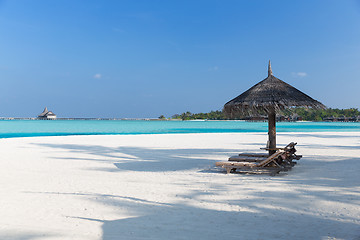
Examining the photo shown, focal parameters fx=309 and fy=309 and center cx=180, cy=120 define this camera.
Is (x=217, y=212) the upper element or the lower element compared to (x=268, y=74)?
lower

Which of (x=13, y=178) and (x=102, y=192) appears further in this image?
(x=13, y=178)

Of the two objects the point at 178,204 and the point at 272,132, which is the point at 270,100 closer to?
the point at 272,132

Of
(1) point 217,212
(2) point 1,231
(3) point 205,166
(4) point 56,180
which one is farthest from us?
(3) point 205,166

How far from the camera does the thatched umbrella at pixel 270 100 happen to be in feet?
27.3

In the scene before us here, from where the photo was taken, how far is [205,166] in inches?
355

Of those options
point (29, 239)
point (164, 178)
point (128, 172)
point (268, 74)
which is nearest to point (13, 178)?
point (128, 172)

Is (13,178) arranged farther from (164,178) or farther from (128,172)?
(164,178)

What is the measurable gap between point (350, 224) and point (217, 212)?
5.60 ft

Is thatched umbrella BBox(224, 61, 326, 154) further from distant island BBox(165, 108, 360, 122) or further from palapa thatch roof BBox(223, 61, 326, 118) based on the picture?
distant island BBox(165, 108, 360, 122)

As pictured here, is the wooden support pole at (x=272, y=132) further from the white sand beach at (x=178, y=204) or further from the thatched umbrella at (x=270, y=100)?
the white sand beach at (x=178, y=204)

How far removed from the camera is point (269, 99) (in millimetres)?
8352

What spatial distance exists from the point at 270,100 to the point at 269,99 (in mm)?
57

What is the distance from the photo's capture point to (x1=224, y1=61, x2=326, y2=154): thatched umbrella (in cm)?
833

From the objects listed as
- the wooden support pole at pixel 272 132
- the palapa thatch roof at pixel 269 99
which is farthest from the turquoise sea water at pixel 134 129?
the wooden support pole at pixel 272 132
